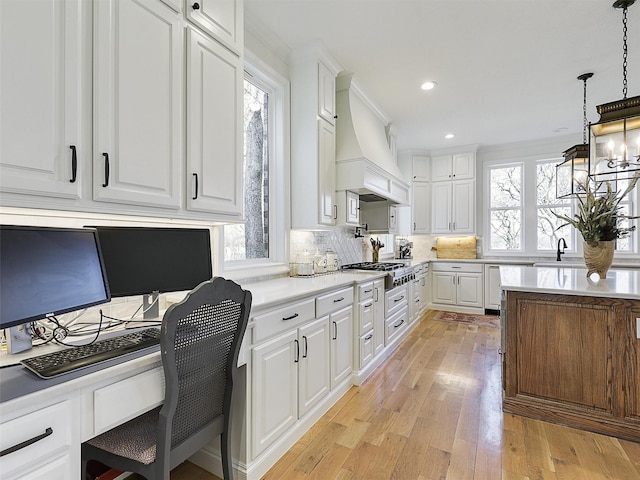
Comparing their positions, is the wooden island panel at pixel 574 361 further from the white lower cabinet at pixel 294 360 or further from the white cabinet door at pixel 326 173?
the white cabinet door at pixel 326 173

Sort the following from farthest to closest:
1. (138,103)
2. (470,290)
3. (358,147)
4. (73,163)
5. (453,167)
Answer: (453,167) < (470,290) < (358,147) < (138,103) < (73,163)

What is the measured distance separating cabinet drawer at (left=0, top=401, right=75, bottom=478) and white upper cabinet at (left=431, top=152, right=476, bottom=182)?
616 centimetres

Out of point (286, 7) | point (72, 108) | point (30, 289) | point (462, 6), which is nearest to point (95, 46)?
point (72, 108)

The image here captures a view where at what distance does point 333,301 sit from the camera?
2.55 metres

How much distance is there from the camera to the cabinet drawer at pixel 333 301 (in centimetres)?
237

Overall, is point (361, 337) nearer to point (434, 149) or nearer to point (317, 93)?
point (317, 93)

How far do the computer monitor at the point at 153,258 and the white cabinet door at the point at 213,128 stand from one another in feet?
0.67

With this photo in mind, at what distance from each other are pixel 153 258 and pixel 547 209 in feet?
20.4

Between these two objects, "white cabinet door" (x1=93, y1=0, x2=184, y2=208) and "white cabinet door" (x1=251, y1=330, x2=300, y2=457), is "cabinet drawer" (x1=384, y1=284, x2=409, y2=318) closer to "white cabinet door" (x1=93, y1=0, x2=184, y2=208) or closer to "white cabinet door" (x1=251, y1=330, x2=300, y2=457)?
"white cabinet door" (x1=251, y1=330, x2=300, y2=457)

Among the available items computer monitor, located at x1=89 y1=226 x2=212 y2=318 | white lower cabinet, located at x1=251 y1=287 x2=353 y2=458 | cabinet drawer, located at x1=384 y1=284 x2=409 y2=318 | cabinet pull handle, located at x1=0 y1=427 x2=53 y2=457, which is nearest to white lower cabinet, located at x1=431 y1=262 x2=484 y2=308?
cabinet drawer, located at x1=384 y1=284 x2=409 y2=318

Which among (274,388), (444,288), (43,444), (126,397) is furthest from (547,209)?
(43,444)

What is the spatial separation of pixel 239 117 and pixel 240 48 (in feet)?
1.39

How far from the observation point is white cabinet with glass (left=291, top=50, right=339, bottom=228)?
2998 millimetres

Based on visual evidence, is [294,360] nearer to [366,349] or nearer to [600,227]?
[366,349]
